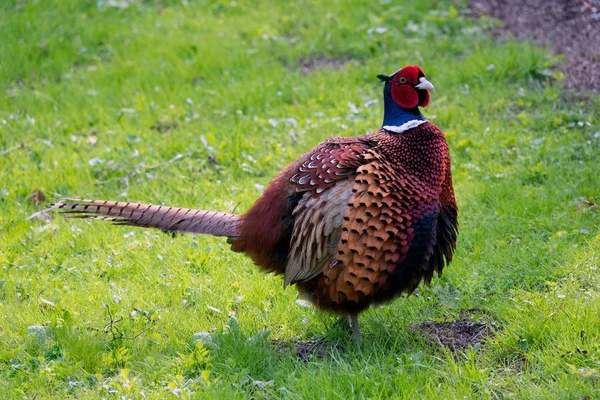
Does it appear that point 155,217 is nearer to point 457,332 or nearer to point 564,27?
point 457,332

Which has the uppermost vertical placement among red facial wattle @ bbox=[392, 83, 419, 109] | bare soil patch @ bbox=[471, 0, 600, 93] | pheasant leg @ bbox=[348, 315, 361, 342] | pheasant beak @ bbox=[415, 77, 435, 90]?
pheasant beak @ bbox=[415, 77, 435, 90]

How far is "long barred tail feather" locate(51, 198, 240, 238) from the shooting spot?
399 cm

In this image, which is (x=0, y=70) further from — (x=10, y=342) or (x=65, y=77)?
(x=10, y=342)

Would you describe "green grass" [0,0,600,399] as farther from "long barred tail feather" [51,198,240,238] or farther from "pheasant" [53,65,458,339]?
"long barred tail feather" [51,198,240,238]

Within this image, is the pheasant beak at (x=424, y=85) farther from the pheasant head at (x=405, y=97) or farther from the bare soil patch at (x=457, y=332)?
the bare soil patch at (x=457, y=332)

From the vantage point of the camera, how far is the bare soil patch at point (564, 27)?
6.14 m

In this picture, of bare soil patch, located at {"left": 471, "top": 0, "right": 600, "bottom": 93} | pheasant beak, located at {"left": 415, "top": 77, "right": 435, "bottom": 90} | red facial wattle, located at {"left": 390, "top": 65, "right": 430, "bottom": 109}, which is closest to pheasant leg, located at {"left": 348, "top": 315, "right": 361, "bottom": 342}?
red facial wattle, located at {"left": 390, "top": 65, "right": 430, "bottom": 109}

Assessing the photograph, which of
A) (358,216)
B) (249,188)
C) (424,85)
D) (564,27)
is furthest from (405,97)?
(564,27)

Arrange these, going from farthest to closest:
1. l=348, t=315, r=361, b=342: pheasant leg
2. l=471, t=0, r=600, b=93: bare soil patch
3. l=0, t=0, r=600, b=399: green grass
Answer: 1. l=471, t=0, r=600, b=93: bare soil patch
2. l=348, t=315, r=361, b=342: pheasant leg
3. l=0, t=0, r=600, b=399: green grass

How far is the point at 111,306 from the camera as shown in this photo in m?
4.17

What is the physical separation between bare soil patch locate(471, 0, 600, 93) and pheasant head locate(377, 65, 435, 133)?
275cm

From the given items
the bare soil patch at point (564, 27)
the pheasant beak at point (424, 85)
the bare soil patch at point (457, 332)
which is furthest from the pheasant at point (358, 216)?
the bare soil patch at point (564, 27)

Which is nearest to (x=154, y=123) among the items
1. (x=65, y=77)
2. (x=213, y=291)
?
(x=65, y=77)

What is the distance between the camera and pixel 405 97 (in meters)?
3.81
